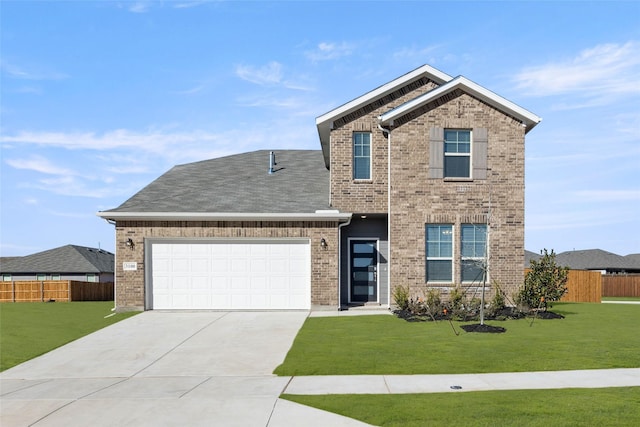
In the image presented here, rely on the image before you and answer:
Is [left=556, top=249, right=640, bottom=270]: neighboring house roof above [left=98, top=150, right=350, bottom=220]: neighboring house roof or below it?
below

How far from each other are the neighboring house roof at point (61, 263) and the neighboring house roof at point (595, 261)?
42.7 meters

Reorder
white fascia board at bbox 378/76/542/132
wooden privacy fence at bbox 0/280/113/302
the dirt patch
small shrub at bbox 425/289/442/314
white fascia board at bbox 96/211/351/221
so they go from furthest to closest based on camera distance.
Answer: wooden privacy fence at bbox 0/280/113/302
white fascia board at bbox 96/211/351/221
white fascia board at bbox 378/76/542/132
small shrub at bbox 425/289/442/314
the dirt patch

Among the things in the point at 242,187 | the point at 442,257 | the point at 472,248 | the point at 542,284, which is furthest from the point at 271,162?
the point at 542,284

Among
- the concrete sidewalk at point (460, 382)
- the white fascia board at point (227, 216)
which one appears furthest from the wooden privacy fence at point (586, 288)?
the concrete sidewalk at point (460, 382)

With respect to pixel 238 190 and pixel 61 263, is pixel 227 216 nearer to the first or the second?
pixel 238 190

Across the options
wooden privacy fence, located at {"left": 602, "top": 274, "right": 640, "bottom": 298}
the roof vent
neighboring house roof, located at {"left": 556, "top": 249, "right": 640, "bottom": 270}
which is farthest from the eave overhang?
neighboring house roof, located at {"left": 556, "top": 249, "right": 640, "bottom": 270}

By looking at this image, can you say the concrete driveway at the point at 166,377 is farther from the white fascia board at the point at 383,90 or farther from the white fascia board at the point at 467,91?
the white fascia board at the point at 467,91

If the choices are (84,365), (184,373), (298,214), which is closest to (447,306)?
(298,214)

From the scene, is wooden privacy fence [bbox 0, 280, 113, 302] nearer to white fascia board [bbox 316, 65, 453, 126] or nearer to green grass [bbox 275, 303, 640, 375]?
white fascia board [bbox 316, 65, 453, 126]

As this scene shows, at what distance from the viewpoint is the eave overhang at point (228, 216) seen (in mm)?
18812

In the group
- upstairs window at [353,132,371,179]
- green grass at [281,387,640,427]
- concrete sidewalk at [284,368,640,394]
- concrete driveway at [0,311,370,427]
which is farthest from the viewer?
upstairs window at [353,132,371,179]

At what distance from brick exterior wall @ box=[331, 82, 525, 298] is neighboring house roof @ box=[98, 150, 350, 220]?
106 inches

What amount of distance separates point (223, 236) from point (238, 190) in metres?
3.01

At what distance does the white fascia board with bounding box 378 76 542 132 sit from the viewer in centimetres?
1870
